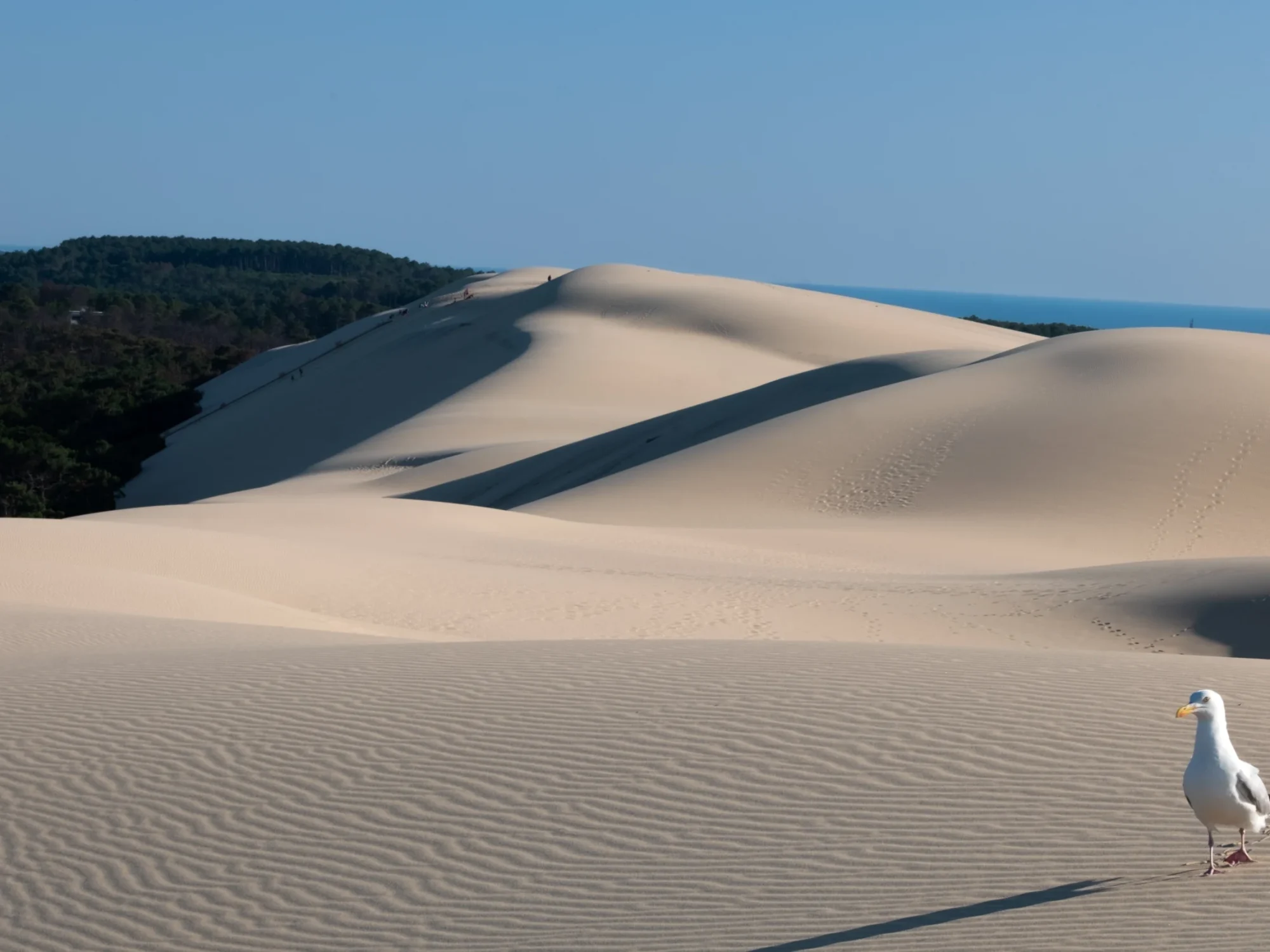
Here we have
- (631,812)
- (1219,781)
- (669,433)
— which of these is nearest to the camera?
(1219,781)

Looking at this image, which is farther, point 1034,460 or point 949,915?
point 1034,460

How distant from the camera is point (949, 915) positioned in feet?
16.0

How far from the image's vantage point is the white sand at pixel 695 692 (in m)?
5.42

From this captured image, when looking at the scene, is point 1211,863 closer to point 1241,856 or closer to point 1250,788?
point 1241,856

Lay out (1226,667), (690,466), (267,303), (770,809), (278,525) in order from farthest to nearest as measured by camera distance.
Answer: (267,303)
(690,466)
(278,525)
(1226,667)
(770,809)

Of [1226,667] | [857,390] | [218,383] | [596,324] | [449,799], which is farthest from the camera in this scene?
[218,383]

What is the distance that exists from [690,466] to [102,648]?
18960 millimetres

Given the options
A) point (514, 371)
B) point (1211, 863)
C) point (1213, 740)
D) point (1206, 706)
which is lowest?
point (1211, 863)

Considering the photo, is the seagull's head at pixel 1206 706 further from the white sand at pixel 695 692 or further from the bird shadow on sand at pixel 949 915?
the bird shadow on sand at pixel 949 915

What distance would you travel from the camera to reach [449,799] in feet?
21.6

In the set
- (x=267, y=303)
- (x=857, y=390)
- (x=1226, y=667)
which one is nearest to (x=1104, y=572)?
(x=1226, y=667)

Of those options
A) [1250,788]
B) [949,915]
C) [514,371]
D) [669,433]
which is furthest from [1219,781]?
[514,371]

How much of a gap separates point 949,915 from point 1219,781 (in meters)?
1.02

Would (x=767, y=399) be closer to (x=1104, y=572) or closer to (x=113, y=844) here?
(x=1104, y=572)
